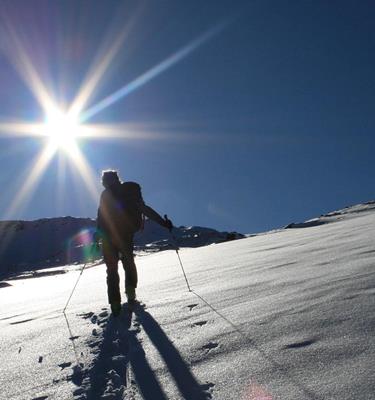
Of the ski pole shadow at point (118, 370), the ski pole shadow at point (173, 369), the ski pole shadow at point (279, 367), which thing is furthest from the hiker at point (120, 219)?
the ski pole shadow at point (279, 367)

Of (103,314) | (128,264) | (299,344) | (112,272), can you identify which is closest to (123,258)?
(128,264)

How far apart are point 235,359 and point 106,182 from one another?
169 inches

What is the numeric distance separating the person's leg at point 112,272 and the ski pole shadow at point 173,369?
1.45 meters

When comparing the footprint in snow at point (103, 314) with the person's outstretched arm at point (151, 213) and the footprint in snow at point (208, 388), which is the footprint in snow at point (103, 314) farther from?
the footprint in snow at point (208, 388)

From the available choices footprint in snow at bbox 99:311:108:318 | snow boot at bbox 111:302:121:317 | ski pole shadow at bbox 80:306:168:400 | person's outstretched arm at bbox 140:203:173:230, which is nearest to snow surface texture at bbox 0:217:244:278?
person's outstretched arm at bbox 140:203:173:230

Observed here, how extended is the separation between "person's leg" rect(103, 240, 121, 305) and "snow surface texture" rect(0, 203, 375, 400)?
0.23 m

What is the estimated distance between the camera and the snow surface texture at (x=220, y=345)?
2568 millimetres

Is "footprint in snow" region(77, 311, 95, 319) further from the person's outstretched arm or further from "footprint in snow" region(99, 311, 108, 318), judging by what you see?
the person's outstretched arm

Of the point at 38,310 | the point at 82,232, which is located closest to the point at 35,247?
the point at 82,232

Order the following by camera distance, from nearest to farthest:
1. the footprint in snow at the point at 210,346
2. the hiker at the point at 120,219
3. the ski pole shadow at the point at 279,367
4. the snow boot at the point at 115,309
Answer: the ski pole shadow at the point at 279,367 → the footprint in snow at the point at 210,346 → the snow boot at the point at 115,309 → the hiker at the point at 120,219

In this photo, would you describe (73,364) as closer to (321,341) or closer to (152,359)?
(152,359)

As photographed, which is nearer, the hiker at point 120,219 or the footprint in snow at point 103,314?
the footprint in snow at point 103,314

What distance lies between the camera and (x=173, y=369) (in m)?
3.06

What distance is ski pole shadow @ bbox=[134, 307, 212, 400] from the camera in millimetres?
2627
